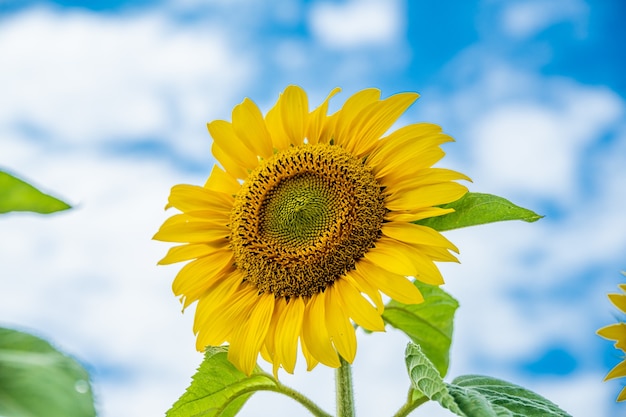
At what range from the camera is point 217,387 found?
4.81ft

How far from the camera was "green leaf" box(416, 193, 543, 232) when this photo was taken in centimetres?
140

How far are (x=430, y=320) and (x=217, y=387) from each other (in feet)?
1.91

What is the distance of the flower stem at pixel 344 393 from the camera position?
1.43 m

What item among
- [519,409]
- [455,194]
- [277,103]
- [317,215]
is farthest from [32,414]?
[277,103]

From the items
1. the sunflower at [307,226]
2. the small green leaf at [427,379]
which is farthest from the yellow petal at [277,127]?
the small green leaf at [427,379]

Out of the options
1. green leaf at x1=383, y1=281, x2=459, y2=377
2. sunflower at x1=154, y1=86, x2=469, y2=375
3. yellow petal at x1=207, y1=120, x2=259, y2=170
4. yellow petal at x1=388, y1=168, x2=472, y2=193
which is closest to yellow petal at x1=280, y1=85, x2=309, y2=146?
sunflower at x1=154, y1=86, x2=469, y2=375

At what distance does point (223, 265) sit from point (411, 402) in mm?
556

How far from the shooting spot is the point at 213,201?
1678 millimetres

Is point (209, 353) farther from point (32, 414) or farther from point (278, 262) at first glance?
point (32, 414)

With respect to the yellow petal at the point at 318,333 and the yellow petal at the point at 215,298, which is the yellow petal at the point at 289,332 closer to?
the yellow petal at the point at 318,333

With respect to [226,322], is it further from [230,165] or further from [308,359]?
[230,165]

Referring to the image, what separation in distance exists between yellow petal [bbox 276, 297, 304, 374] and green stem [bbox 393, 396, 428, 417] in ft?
0.93

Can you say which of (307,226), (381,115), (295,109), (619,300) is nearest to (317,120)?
(295,109)

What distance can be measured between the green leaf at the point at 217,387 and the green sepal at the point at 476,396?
402mm
